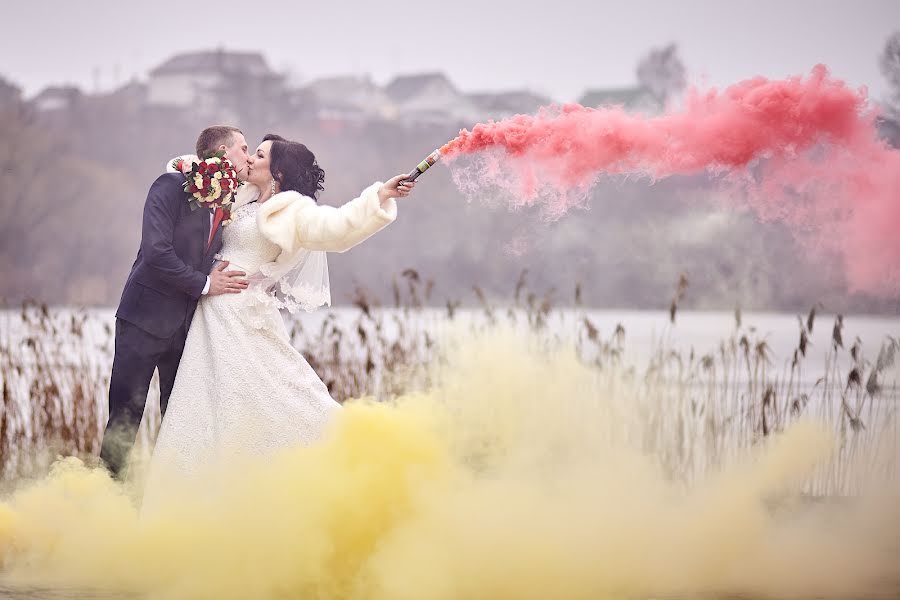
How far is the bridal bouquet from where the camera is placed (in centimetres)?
354

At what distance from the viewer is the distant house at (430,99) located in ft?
85.1

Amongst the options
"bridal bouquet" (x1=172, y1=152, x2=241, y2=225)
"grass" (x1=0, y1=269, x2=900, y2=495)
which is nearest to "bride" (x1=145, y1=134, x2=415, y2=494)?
"bridal bouquet" (x1=172, y1=152, x2=241, y2=225)

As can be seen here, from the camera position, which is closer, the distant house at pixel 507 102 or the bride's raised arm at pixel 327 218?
the bride's raised arm at pixel 327 218

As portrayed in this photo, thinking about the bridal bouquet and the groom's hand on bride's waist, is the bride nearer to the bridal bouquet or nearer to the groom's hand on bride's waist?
the groom's hand on bride's waist

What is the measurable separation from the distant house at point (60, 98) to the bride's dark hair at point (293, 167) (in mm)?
21802

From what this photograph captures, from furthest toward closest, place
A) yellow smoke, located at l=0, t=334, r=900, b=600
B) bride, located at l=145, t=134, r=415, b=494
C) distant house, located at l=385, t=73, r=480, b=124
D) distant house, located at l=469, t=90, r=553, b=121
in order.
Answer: distant house, located at l=385, t=73, r=480, b=124
distant house, located at l=469, t=90, r=553, b=121
bride, located at l=145, t=134, r=415, b=494
yellow smoke, located at l=0, t=334, r=900, b=600

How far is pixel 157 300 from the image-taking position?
12.1 ft

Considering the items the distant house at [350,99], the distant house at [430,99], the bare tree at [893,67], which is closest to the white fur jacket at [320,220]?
the bare tree at [893,67]

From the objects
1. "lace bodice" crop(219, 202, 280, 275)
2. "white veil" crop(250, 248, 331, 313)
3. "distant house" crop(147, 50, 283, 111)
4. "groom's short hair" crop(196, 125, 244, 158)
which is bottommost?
"white veil" crop(250, 248, 331, 313)

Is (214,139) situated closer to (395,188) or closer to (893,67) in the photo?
(395,188)

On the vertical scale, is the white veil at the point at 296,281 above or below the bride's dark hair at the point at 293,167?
below

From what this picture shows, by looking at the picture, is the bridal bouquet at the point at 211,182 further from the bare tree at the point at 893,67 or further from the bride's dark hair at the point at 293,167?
the bare tree at the point at 893,67

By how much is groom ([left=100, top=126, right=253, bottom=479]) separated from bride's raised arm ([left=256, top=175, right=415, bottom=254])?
0.25 m

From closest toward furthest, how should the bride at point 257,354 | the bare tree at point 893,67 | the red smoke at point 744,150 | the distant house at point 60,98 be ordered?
the bride at point 257,354 < the red smoke at point 744,150 < the bare tree at point 893,67 < the distant house at point 60,98
